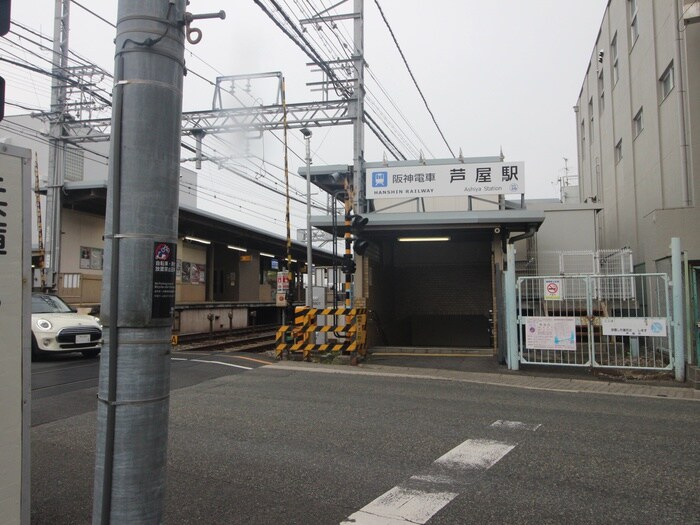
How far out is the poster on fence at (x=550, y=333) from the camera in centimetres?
1150

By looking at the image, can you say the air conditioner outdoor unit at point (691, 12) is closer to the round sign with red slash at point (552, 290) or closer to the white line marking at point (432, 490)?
the round sign with red slash at point (552, 290)

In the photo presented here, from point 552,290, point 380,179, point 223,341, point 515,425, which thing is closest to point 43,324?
point 223,341

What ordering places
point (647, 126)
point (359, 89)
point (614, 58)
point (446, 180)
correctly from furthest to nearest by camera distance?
point (614, 58), point (359, 89), point (647, 126), point (446, 180)

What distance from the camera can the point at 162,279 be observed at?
103 inches

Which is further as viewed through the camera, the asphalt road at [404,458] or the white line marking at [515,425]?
the white line marking at [515,425]

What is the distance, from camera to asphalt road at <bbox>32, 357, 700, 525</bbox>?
4293 mm

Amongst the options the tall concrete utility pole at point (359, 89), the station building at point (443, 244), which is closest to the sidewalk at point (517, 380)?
the station building at point (443, 244)

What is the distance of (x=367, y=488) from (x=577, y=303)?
497 inches

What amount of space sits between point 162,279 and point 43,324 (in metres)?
12.3

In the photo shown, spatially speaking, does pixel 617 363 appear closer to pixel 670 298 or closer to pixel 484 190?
pixel 670 298

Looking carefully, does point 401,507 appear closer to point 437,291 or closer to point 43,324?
point 43,324

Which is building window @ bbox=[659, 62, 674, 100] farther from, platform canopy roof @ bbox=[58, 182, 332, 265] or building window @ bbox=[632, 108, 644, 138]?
platform canopy roof @ bbox=[58, 182, 332, 265]

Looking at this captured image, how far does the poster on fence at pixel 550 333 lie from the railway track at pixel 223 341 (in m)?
9.87

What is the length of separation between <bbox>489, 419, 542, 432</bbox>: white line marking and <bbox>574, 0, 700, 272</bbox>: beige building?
21.8ft
